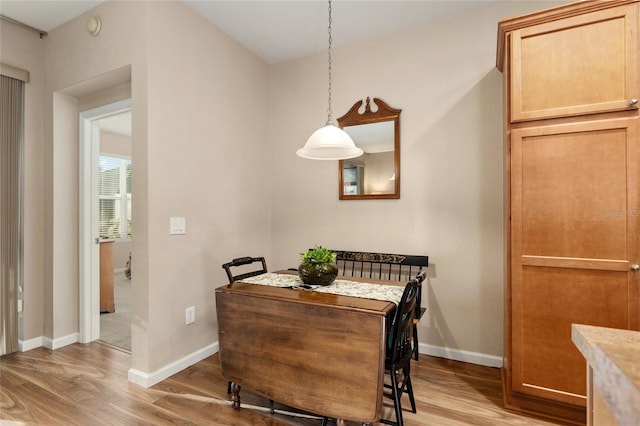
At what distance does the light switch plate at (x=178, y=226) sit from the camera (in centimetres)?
245

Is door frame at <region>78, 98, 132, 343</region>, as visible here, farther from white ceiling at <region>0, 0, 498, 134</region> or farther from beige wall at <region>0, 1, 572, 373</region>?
white ceiling at <region>0, 0, 498, 134</region>

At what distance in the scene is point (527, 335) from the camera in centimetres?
192

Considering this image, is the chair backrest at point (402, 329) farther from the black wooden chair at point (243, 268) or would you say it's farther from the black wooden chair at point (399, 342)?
the black wooden chair at point (243, 268)

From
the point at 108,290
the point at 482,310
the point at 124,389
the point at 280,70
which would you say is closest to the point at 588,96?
the point at 482,310

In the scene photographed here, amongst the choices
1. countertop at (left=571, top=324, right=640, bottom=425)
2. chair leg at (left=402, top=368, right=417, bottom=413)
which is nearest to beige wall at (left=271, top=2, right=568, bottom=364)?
chair leg at (left=402, top=368, right=417, bottom=413)

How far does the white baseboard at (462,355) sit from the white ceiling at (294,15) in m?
2.80

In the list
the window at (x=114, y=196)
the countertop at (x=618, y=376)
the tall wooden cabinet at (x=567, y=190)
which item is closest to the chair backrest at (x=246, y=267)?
the tall wooden cabinet at (x=567, y=190)

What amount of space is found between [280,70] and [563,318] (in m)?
3.30

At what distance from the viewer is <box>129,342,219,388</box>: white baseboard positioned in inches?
89.7

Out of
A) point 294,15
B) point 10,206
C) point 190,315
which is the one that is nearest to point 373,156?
point 294,15

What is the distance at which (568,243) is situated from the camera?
182 centimetres

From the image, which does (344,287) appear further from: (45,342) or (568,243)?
(45,342)

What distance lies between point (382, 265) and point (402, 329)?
4.25ft

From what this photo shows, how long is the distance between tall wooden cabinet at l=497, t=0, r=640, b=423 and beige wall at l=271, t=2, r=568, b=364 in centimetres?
60
